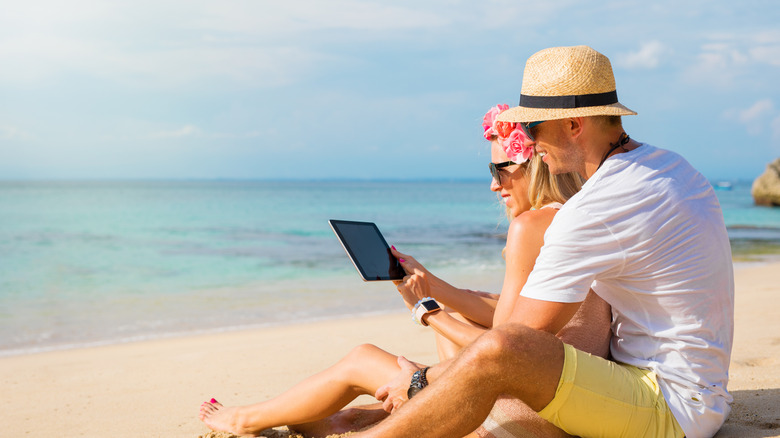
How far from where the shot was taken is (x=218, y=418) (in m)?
3.54

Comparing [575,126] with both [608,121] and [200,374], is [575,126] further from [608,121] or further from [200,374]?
[200,374]

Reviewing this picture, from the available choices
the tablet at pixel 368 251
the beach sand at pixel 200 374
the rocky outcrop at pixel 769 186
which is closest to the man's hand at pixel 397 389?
the tablet at pixel 368 251

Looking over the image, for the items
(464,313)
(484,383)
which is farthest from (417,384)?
(464,313)

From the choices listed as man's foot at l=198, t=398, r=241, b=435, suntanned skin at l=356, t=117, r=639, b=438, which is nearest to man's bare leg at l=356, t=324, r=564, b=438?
suntanned skin at l=356, t=117, r=639, b=438

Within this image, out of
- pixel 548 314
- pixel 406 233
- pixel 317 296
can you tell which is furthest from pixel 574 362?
pixel 406 233

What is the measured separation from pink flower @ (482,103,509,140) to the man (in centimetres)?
64

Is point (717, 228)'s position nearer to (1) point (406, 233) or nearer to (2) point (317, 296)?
(2) point (317, 296)

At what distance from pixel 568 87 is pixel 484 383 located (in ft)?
3.76

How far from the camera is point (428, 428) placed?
2.33 m

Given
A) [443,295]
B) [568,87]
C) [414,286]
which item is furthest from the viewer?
[443,295]

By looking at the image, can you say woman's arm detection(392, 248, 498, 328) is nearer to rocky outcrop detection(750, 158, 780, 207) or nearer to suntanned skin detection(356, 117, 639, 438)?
suntanned skin detection(356, 117, 639, 438)

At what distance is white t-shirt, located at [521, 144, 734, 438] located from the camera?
2.22 meters

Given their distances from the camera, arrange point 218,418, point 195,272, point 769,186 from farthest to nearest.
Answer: point 769,186
point 195,272
point 218,418

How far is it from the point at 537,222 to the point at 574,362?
0.62m
